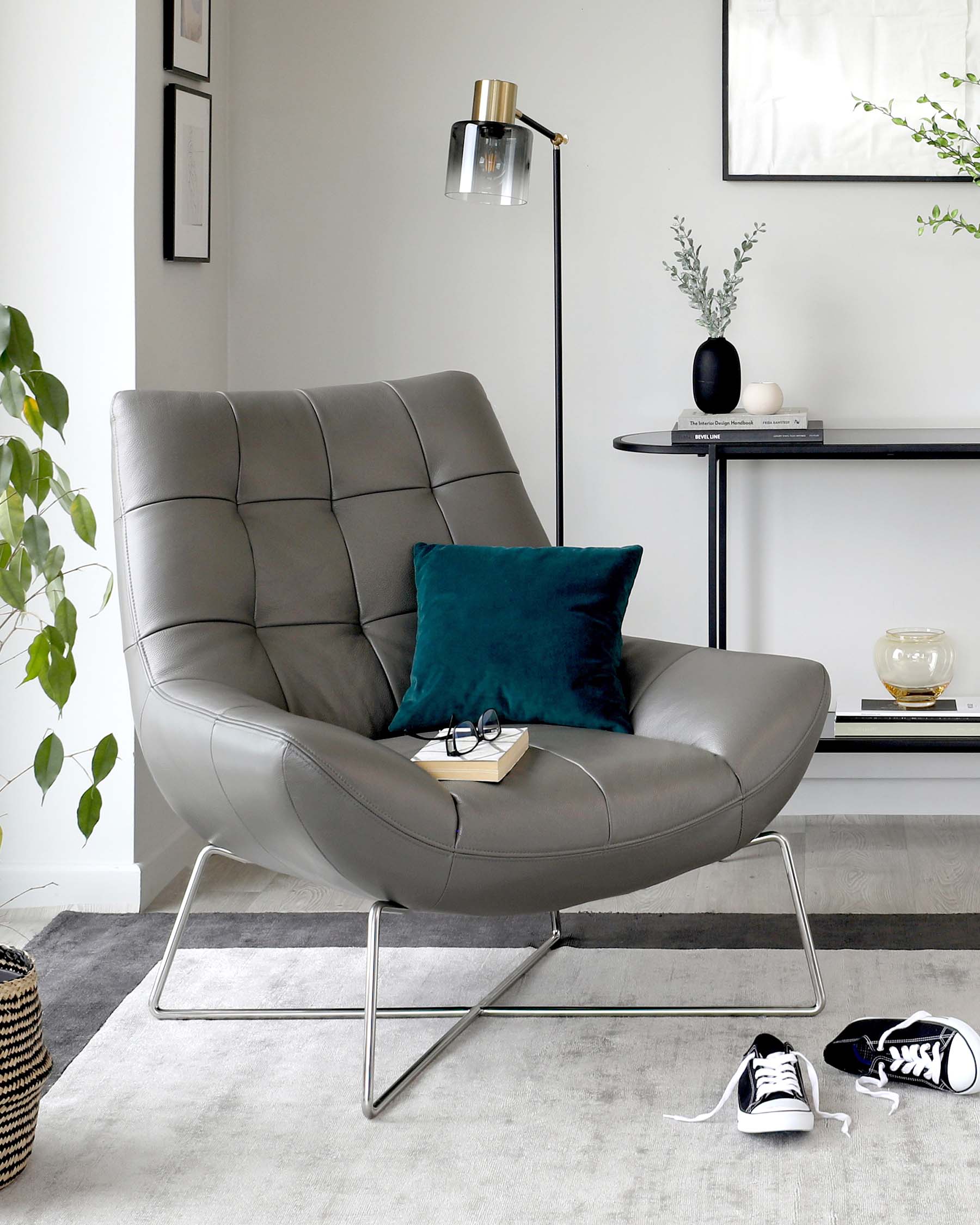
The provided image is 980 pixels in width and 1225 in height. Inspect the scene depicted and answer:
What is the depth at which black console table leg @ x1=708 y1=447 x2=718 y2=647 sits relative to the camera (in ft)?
8.85

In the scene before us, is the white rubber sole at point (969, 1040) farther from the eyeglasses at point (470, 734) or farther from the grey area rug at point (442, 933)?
the eyeglasses at point (470, 734)

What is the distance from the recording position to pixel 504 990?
2.13 metres

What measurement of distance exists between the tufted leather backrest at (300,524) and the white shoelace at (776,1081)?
2.51ft

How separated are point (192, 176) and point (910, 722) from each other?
5.94ft

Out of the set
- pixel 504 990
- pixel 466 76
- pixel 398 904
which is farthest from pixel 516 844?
pixel 466 76

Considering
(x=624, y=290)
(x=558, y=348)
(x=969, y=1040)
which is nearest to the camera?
(x=969, y=1040)

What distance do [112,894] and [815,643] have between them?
1.61m

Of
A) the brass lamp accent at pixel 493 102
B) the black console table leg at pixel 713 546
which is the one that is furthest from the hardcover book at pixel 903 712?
the brass lamp accent at pixel 493 102

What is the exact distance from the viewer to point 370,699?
7.20 feet

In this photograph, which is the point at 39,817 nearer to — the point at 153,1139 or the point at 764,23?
the point at 153,1139

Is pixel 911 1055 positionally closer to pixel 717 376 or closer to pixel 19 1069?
pixel 19 1069

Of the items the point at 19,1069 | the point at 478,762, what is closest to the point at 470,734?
the point at 478,762

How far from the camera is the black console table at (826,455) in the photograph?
8.64 feet

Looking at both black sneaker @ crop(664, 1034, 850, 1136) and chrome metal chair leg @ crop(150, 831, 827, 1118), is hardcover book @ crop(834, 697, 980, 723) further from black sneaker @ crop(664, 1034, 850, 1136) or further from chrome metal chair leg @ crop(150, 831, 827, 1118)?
black sneaker @ crop(664, 1034, 850, 1136)
